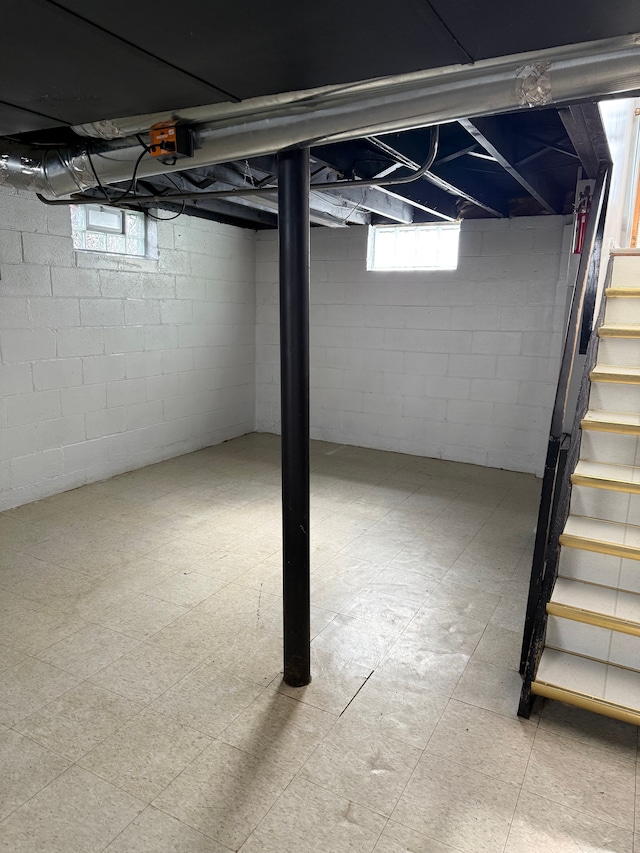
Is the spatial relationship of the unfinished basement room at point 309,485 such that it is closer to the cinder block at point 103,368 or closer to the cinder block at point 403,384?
the cinder block at point 103,368

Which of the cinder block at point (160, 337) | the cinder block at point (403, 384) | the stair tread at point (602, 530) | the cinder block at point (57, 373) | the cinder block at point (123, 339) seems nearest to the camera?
the stair tread at point (602, 530)

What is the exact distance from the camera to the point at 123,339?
508 centimetres

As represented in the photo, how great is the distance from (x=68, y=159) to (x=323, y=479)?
3296 mm

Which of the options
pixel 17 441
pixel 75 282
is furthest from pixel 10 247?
pixel 17 441

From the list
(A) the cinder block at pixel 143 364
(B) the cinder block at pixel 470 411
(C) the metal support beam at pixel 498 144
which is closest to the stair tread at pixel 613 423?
(C) the metal support beam at pixel 498 144

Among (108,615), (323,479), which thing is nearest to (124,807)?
(108,615)

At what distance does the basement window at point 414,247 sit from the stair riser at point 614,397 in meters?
3.15

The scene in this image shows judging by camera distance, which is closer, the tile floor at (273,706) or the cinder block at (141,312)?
the tile floor at (273,706)

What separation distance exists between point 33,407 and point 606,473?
155 inches

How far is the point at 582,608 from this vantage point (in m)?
2.29

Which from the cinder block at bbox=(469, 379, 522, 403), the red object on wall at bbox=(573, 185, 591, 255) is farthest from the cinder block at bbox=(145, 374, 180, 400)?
the red object on wall at bbox=(573, 185, 591, 255)

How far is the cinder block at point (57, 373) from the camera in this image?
4379mm

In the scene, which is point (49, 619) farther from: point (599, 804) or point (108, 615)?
point (599, 804)

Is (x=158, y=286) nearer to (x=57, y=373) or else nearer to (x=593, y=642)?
(x=57, y=373)
